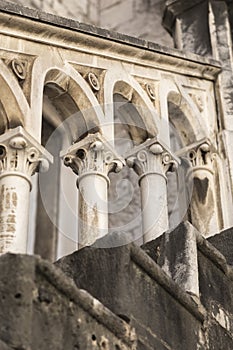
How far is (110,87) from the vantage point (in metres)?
→ 8.41

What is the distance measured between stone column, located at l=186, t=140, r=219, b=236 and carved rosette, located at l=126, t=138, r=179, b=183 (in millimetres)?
346

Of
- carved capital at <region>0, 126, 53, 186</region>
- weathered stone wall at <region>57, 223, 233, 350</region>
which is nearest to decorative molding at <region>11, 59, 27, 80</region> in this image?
carved capital at <region>0, 126, 53, 186</region>

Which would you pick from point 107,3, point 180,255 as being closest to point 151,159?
point 180,255

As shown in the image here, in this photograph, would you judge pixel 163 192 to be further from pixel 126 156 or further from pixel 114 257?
pixel 114 257

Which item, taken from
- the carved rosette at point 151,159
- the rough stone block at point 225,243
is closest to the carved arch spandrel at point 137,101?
the carved rosette at point 151,159

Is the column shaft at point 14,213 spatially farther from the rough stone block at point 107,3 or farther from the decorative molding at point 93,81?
the rough stone block at point 107,3

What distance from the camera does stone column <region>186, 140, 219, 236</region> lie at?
8578 mm

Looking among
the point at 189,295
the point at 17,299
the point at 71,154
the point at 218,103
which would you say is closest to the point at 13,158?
the point at 71,154

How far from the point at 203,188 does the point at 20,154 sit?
1977mm

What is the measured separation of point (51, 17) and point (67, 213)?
12.3 feet

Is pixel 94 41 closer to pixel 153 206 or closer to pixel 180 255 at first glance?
pixel 153 206

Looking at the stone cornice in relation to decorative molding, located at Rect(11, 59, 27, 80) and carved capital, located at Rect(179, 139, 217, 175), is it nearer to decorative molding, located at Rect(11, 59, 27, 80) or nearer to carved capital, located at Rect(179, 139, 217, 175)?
decorative molding, located at Rect(11, 59, 27, 80)

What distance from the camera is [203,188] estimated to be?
346 inches

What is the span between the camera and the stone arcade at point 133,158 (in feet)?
13.1
